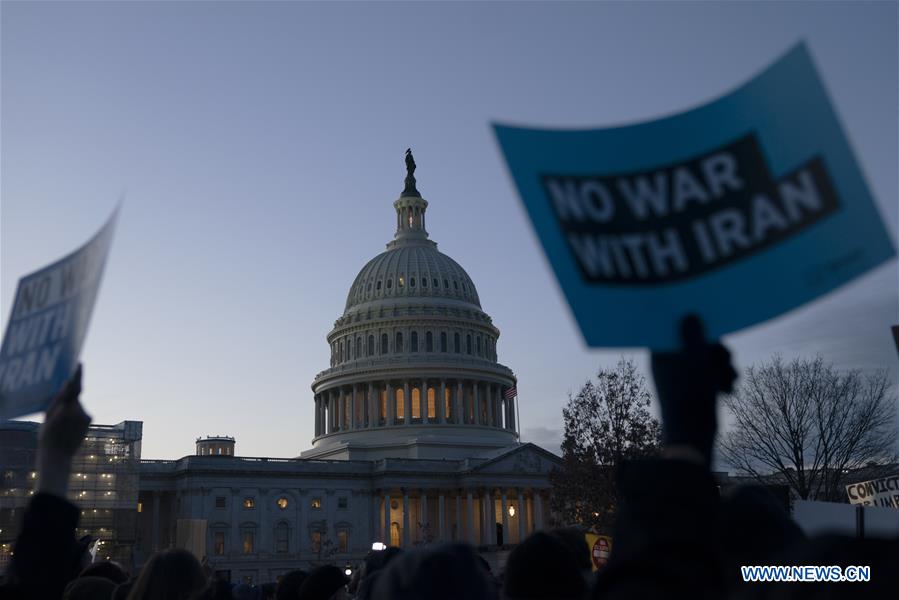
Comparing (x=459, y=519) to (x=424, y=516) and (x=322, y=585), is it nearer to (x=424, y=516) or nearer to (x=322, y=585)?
(x=424, y=516)

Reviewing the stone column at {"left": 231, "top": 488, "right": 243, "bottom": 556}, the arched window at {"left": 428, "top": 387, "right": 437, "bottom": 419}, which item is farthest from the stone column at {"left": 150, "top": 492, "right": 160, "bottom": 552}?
the arched window at {"left": 428, "top": 387, "right": 437, "bottom": 419}

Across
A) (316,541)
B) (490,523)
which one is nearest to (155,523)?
(316,541)

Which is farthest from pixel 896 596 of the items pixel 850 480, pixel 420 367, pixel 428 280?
pixel 428 280

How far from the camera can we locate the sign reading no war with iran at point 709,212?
4016 millimetres

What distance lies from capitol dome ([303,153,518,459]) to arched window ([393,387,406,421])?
0.13 m

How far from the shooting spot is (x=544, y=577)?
5160 mm

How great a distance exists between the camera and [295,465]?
91625mm

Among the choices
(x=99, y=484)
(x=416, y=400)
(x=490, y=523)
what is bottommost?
(x=490, y=523)

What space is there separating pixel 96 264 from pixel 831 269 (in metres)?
4.41

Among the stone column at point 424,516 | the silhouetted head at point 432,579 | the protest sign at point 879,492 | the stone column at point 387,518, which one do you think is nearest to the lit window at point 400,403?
the stone column at point 424,516

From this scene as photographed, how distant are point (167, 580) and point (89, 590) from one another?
2.58 metres

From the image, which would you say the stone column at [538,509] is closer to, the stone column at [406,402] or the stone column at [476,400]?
the stone column at [476,400]

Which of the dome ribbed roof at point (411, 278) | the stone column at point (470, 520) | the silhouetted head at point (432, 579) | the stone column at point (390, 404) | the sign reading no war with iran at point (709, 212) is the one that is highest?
the dome ribbed roof at point (411, 278)

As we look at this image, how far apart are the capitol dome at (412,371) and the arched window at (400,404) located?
0.13 meters
